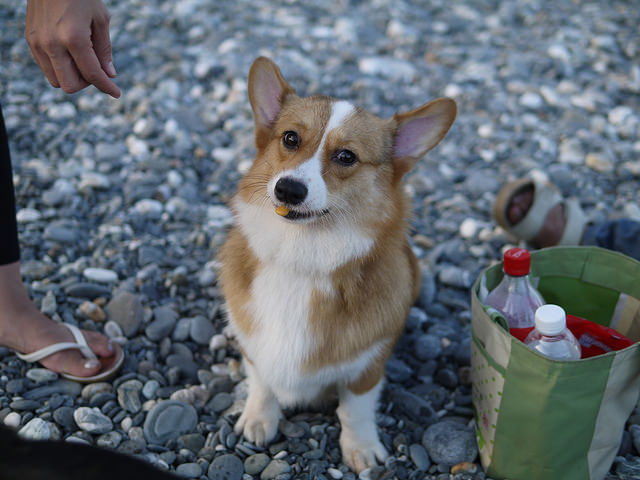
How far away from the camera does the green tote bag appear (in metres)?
1.82

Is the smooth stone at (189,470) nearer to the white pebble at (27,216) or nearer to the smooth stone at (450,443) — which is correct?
the smooth stone at (450,443)

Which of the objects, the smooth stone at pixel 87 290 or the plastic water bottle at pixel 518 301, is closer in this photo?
the plastic water bottle at pixel 518 301

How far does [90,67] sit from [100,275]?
56.9 inches

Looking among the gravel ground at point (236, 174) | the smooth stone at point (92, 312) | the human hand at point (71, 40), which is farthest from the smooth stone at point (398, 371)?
the human hand at point (71, 40)

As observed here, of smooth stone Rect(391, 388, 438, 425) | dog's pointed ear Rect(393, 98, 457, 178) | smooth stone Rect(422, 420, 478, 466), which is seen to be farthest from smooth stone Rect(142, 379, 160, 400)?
dog's pointed ear Rect(393, 98, 457, 178)

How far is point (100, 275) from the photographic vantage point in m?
2.91

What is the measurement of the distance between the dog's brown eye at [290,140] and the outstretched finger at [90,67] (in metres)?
0.65

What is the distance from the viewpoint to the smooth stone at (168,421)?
2.23 m

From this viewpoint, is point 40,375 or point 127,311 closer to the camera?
point 40,375

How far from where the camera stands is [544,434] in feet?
6.28

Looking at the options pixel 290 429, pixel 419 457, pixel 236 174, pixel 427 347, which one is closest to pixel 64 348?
pixel 290 429

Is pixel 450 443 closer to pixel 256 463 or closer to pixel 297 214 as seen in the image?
pixel 256 463

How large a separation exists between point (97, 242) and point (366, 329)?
186cm

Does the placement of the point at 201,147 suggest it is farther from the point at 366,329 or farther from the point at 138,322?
the point at 366,329
